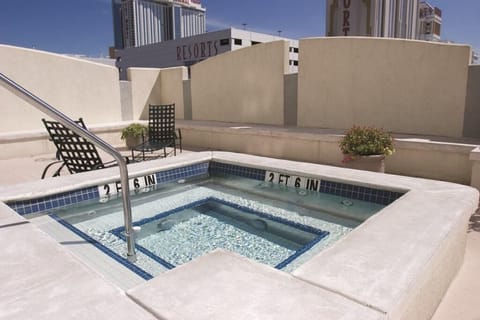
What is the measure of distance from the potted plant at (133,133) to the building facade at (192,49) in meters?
32.6

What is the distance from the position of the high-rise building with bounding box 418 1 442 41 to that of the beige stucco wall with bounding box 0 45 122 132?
40.7 metres

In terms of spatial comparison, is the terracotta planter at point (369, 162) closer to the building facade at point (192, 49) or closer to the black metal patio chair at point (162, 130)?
the black metal patio chair at point (162, 130)

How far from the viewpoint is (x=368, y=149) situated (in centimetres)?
Answer: 491

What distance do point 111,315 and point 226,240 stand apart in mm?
1898

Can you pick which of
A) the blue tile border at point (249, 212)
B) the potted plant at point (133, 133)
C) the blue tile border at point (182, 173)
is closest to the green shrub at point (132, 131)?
the potted plant at point (133, 133)

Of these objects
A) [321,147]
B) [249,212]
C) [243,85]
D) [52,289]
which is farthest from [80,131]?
[243,85]

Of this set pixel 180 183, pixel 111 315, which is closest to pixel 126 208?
pixel 111 315

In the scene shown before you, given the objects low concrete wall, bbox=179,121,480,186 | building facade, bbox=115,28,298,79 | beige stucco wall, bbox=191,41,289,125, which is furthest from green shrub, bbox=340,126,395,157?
building facade, bbox=115,28,298,79

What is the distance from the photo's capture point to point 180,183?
15.7ft

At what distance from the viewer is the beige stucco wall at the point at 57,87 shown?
309 inches

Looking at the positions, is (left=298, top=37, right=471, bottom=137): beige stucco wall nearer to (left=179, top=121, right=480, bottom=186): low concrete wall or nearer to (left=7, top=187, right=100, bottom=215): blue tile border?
(left=179, top=121, right=480, bottom=186): low concrete wall

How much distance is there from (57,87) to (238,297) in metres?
8.64

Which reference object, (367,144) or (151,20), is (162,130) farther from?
(151,20)

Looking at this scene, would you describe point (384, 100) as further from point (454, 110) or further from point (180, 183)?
point (180, 183)
